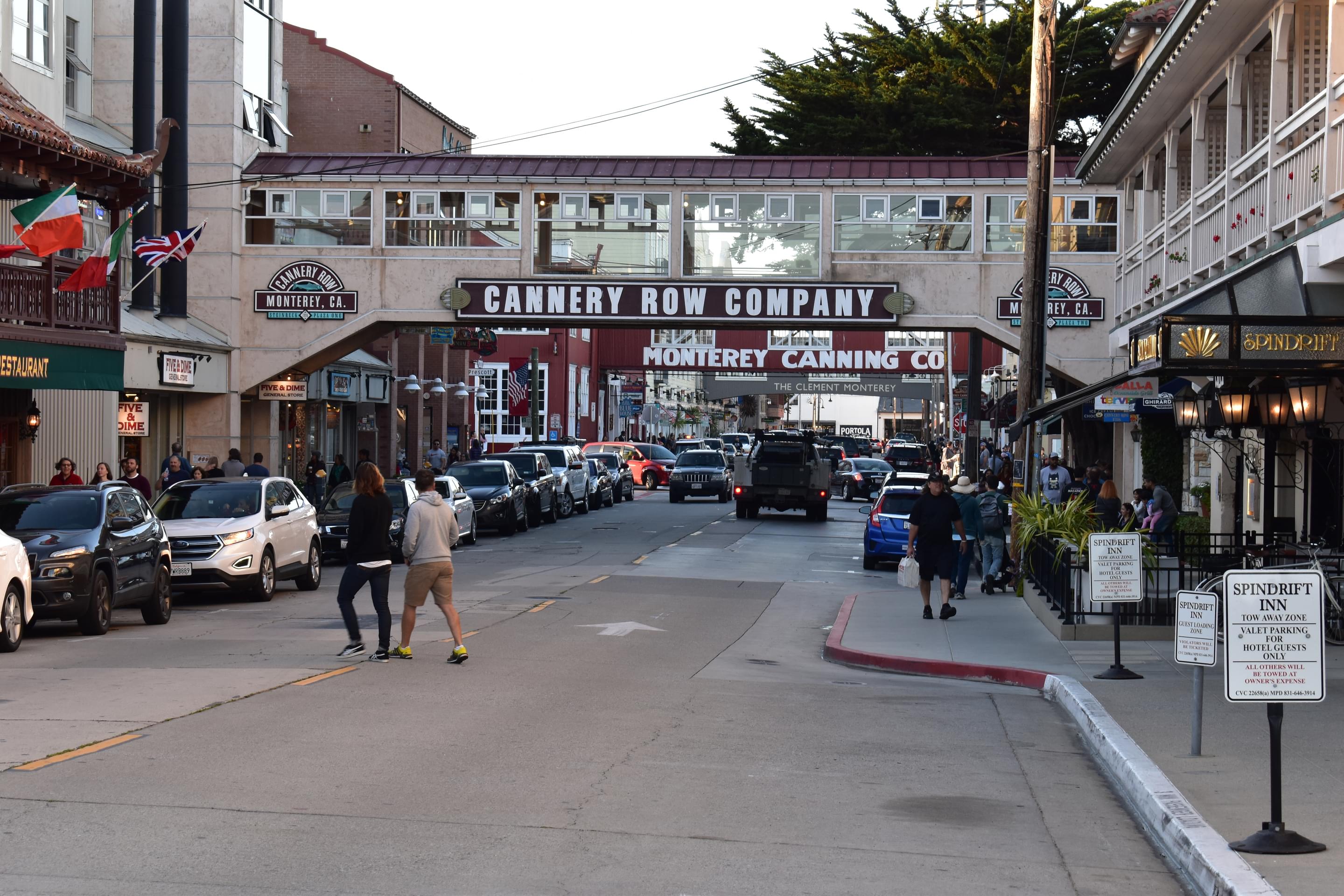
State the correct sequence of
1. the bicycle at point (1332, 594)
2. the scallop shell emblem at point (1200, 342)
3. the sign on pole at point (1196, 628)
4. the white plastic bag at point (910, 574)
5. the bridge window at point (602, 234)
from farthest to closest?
1. the bridge window at point (602, 234)
2. the white plastic bag at point (910, 574)
3. the bicycle at point (1332, 594)
4. the scallop shell emblem at point (1200, 342)
5. the sign on pole at point (1196, 628)

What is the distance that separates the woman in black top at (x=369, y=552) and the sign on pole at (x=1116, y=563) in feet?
21.3

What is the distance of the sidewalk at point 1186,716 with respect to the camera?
8.02 m

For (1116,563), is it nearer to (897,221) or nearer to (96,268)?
(96,268)

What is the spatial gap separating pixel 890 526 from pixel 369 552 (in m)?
14.8

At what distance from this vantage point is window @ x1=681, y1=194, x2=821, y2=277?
36.0m

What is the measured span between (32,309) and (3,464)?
4.98 metres

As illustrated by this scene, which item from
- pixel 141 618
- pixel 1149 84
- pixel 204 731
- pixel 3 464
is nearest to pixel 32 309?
pixel 3 464

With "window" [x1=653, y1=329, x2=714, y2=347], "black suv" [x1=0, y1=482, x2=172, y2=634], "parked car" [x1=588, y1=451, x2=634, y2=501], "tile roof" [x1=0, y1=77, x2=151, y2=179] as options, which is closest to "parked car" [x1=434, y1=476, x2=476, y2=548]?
"tile roof" [x1=0, y1=77, x2=151, y2=179]

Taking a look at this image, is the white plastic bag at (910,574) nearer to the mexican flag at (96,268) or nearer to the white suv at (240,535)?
the white suv at (240,535)

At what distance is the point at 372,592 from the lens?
14406 millimetres

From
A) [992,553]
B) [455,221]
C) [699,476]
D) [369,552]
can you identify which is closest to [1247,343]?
[369,552]

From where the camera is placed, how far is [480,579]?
24.0 m

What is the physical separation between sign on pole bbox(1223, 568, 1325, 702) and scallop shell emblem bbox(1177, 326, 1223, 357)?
5777mm

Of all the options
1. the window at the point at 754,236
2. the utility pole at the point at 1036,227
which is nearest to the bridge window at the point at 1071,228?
the window at the point at 754,236
